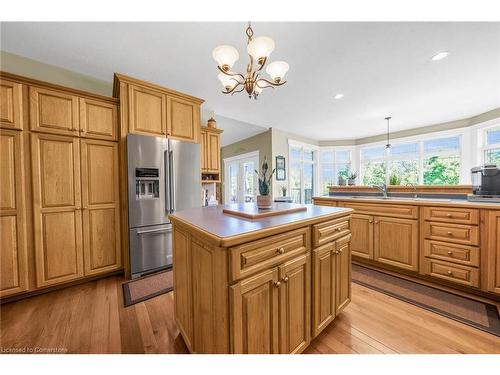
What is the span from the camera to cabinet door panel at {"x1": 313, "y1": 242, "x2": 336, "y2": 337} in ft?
3.92

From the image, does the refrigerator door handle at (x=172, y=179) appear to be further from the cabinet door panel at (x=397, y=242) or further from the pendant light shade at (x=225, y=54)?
the cabinet door panel at (x=397, y=242)

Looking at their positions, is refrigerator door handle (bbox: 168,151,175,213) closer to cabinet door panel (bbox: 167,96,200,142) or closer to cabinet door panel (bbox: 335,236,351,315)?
cabinet door panel (bbox: 167,96,200,142)

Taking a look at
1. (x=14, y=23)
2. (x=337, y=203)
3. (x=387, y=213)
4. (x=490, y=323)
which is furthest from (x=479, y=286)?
(x=14, y=23)

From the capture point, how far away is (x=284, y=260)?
3.33ft

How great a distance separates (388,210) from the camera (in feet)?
7.64

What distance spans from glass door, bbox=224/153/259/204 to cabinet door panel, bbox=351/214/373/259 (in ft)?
11.4

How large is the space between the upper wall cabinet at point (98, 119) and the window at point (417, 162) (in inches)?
218

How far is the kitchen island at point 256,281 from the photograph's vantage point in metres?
0.82

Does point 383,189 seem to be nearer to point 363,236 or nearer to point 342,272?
point 363,236

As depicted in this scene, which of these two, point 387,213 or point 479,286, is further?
point 387,213

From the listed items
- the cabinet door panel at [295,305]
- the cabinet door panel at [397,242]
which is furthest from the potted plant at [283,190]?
the cabinet door panel at [295,305]
